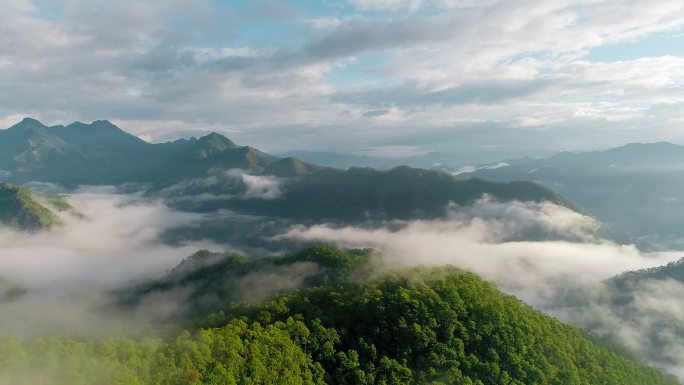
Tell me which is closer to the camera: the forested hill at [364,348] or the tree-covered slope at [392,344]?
the forested hill at [364,348]

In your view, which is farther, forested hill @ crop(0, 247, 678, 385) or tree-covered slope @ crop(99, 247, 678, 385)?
tree-covered slope @ crop(99, 247, 678, 385)

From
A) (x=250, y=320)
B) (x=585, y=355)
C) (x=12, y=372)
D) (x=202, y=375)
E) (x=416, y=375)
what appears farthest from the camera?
(x=585, y=355)

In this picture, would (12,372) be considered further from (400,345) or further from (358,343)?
(400,345)

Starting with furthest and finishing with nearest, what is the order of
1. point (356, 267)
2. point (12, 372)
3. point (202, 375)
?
point (356, 267)
point (202, 375)
point (12, 372)

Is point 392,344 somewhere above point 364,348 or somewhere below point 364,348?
below

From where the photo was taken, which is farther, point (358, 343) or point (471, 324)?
point (471, 324)

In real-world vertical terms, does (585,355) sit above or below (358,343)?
below

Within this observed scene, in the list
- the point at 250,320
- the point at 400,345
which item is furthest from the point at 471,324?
the point at 250,320

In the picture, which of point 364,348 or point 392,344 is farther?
point 392,344
